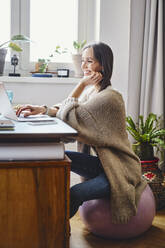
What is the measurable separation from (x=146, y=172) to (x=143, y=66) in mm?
946

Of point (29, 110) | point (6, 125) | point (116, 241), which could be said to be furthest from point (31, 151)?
point (116, 241)

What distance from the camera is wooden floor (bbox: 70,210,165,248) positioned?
5.73 feet

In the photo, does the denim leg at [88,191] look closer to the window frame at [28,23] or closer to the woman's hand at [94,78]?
the woman's hand at [94,78]

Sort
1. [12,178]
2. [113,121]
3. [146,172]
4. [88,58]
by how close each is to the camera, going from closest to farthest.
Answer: [12,178] → [113,121] → [88,58] → [146,172]

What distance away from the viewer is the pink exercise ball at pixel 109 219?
5.63ft

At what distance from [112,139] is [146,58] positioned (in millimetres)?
1435

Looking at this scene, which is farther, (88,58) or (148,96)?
(148,96)

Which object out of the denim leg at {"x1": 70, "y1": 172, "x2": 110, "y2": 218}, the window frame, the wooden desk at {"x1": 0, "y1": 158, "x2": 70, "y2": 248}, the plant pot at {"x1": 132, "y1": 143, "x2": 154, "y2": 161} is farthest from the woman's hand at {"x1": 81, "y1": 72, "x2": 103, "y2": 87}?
the window frame

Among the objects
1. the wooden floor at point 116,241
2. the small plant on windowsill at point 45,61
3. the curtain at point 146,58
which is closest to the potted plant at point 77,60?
the small plant on windowsill at point 45,61

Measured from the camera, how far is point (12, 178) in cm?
125

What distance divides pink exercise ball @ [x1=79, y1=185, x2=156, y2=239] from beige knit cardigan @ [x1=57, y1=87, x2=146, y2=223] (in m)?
0.07

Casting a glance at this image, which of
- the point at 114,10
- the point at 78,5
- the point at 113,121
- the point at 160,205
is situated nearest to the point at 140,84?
the point at 114,10

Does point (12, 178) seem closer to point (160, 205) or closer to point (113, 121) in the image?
point (113, 121)

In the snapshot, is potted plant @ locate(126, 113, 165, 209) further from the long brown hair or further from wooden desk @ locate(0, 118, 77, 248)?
wooden desk @ locate(0, 118, 77, 248)
